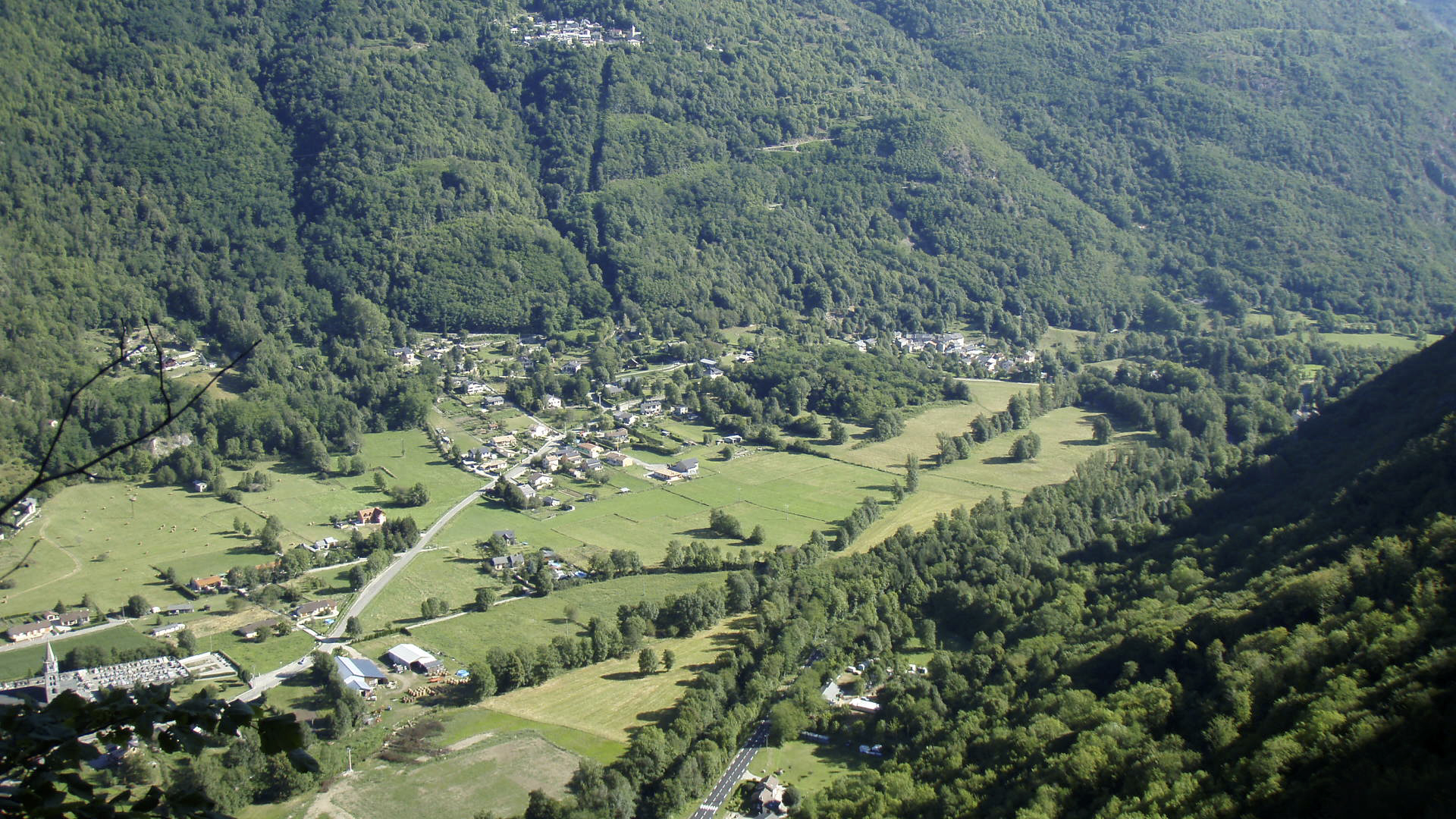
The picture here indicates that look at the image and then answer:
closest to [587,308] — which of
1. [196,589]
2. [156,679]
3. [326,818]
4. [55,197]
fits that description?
[55,197]

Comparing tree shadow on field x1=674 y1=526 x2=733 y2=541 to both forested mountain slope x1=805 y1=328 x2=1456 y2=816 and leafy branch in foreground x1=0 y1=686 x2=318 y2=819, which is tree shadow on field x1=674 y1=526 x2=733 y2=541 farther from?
leafy branch in foreground x1=0 y1=686 x2=318 y2=819

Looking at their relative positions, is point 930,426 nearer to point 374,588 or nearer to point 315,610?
point 374,588

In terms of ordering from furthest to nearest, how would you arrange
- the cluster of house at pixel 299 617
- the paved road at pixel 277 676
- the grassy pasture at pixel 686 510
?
the grassy pasture at pixel 686 510 < the cluster of house at pixel 299 617 < the paved road at pixel 277 676

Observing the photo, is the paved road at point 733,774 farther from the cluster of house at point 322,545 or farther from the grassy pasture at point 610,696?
the cluster of house at point 322,545

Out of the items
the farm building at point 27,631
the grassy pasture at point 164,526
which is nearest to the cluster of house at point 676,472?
the grassy pasture at point 164,526

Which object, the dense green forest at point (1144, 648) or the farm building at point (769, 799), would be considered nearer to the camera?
the dense green forest at point (1144, 648)

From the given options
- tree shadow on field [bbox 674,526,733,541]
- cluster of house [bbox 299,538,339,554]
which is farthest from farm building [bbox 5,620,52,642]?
tree shadow on field [bbox 674,526,733,541]
